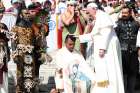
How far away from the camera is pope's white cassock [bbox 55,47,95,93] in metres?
10.6

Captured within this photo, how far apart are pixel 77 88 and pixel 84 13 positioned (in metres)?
1.97

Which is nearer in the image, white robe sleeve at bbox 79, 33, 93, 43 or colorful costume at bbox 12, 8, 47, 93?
colorful costume at bbox 12, 8, 47, 93

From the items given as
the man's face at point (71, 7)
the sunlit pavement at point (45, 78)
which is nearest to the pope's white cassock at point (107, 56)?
the man's face at point (71, 7)

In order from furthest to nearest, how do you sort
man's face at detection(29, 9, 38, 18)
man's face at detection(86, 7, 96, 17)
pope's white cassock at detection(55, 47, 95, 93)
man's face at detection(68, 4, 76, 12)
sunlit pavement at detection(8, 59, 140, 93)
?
sunlit pavement at detection(8, 59, 140, 93)
man's face at detection(68, 4, 76, 12)
man's face at detection(86, 7, 96, 17)
man's face at detection(29, 9, 38, 18)
pope's white cassock at detection(55, 47, 95, 93)

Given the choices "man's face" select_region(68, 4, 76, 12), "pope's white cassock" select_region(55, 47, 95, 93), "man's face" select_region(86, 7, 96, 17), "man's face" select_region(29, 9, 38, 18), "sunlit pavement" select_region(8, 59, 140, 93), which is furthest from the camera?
"sunlit pavement" select_region(8, 59, 140, 93)

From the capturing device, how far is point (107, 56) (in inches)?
428

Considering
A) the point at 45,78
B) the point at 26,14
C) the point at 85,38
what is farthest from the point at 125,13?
the point at 45,78

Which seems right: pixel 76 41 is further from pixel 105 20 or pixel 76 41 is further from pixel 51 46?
pixel 51 46

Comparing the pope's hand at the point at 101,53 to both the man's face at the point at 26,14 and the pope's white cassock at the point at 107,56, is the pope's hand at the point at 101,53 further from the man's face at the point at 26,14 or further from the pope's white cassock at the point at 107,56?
the man's face at the point at 26,14

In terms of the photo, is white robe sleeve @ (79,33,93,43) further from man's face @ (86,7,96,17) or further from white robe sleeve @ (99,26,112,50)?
man's face @ (86,7,96,17)

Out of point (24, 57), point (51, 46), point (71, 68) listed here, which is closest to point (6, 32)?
point (24, 57)

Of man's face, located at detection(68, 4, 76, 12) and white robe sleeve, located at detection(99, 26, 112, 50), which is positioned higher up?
man's face, located at detection(68, 4, 76, 12)

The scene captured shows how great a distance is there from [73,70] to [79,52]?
1.42ft

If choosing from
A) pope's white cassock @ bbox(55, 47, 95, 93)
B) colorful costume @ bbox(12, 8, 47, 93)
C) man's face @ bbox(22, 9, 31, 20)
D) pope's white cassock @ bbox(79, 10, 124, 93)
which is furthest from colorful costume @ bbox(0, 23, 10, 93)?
pope's white cassock @ bbox(79, 10, 124, 93)
